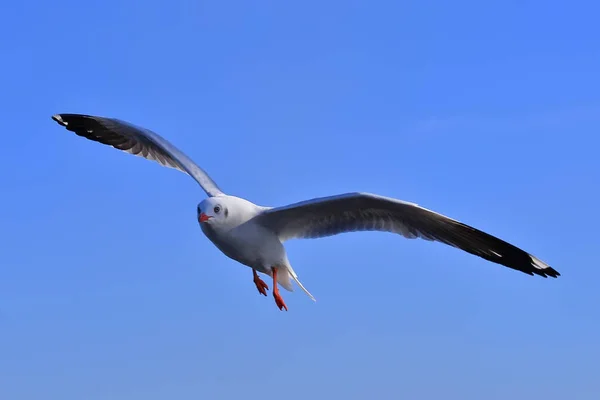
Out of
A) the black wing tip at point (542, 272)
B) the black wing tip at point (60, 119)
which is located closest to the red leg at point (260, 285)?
the black wing tip at point (542, 272)

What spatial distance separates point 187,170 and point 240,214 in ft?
5.92

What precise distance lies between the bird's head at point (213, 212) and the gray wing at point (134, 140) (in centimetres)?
101

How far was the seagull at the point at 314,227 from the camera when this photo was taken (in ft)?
30.2

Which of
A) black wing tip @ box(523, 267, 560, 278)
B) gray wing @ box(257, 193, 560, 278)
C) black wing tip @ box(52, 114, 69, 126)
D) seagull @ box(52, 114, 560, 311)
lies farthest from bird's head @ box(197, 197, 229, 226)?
black wing tip @ box(52, 114, 69, 126)

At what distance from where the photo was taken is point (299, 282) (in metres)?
9.99

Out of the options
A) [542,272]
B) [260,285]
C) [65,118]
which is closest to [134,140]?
[65,118]

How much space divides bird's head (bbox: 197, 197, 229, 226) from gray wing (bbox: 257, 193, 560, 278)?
1.34ft

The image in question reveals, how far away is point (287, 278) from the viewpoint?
9.84m

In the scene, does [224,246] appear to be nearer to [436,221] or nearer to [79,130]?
[436,221]

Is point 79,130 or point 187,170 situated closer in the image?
point 187,170

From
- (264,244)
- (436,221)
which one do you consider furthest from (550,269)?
(264,244)

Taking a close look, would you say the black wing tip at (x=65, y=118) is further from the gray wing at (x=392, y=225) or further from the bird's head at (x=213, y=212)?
the gray wing at (x=392, y=225)

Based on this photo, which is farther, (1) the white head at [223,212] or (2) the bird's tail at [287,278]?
(2) the bird's tail at [287,278]

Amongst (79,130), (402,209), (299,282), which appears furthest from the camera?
(79,130)
